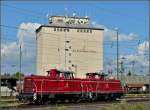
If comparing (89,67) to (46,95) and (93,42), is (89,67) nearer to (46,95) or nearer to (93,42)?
(93,42)

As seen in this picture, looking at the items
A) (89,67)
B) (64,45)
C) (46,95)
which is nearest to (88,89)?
(46,95)

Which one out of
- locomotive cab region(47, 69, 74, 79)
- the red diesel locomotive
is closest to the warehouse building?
the red diesel locomotive

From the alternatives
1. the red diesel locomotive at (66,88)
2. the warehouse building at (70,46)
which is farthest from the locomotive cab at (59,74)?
the warehouse building at (70,46)

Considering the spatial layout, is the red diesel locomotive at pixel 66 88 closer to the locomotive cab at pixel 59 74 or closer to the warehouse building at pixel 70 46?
the locomotive cab at pixel 59 74

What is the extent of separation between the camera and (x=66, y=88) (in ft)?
161

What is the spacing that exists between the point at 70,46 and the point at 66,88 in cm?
11694

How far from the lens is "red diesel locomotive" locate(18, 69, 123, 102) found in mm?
46484

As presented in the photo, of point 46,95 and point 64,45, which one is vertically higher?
point 64,45

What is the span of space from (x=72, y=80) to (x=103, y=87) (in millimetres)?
5780

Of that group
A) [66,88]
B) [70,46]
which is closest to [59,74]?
[66,88]

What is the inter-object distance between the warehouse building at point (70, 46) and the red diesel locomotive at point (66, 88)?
95.1 metres

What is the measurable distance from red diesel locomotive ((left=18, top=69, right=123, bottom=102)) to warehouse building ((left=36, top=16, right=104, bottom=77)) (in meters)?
95.1

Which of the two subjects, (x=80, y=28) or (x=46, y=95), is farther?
(x=80, y=28)

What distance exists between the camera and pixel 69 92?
49375 millimetres
